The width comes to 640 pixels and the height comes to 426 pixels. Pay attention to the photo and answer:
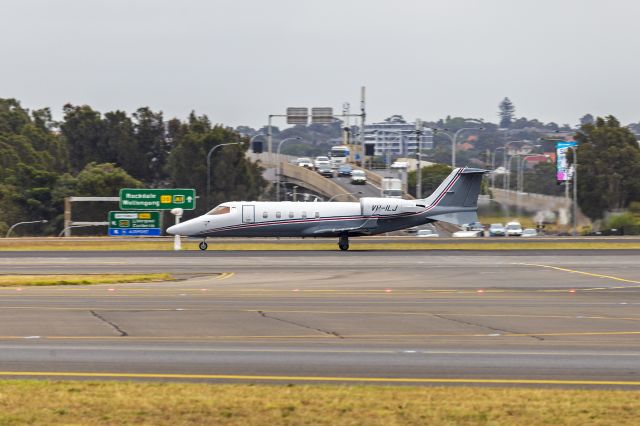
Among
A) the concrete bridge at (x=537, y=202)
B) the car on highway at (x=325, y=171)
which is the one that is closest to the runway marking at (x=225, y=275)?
the concrete bridge at (x=537, y=202)

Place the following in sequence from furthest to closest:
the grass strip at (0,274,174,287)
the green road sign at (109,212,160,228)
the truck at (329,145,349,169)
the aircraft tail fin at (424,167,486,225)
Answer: the truck at (329,145,349,169) → the green road sign at (109,212,160,228) → the aircraft tail fin at (424,167,486,225) → the grass strip at (0,274,174,287)

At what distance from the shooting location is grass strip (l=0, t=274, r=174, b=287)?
111 feet

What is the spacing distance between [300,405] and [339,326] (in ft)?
29.7

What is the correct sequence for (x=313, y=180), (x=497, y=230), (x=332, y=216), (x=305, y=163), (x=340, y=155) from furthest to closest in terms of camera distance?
(x=340, y=155), (x=305, y=163), (x=313, y=180), (x=497, y=230), (x=332, y=216)

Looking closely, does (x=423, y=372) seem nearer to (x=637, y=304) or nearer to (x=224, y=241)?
(x=637, y=304)

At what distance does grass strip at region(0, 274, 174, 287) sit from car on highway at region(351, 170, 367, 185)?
91.8 metres

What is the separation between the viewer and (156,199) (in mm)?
64750

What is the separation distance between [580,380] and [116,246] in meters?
47.3

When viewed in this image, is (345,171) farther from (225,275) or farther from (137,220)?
(225,275)

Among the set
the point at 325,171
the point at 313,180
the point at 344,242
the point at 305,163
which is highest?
the point at 305,163

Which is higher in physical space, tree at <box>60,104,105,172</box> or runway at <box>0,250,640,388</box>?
tree at <box>60,104,105,172</box>

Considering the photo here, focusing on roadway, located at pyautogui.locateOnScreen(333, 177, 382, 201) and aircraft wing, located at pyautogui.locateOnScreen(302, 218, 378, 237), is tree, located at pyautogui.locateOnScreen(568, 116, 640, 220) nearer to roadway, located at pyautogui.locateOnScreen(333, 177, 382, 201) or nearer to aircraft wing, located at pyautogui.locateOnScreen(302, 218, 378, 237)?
roadway, located at pyautogui.locateOnScreen(333, 177, 382, 201)

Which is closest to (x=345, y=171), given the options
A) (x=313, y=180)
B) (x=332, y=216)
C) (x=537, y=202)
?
(x=313, y=180)

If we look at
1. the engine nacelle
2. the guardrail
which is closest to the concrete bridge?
the engine nacelle
